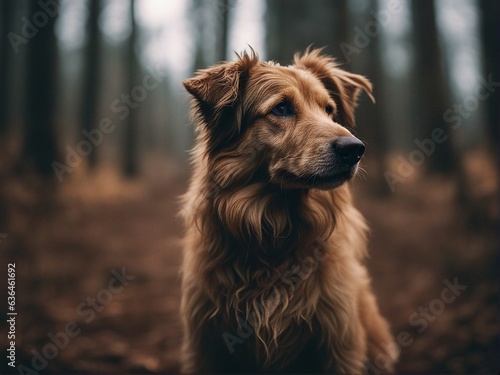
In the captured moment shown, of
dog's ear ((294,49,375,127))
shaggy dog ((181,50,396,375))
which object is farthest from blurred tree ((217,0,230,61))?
shaggy dog ((181,50,396,375))

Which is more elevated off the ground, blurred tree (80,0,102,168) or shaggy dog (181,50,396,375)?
blurred tree (80,0,102,168)

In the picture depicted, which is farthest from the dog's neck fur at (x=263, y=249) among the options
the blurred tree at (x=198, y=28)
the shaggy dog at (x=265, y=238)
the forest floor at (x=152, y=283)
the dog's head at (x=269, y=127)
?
the blurred tree at (x=198, y=28)

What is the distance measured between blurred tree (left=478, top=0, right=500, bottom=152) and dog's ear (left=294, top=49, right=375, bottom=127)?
3739mm

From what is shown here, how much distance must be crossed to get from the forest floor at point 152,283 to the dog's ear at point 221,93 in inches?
71.1

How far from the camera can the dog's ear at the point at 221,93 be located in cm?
311

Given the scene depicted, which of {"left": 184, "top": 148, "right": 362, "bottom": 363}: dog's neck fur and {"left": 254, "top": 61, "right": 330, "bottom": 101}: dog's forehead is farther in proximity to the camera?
{"left": 254, "top": 61, "right": 330, "bottom": 101}: dog's forehead

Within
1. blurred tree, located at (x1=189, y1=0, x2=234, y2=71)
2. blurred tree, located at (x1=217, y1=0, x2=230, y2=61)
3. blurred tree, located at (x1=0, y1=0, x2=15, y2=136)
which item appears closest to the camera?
blurred tree, located at (x1=0, y1=0, x2=15, y2=136)

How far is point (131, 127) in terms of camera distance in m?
13.7

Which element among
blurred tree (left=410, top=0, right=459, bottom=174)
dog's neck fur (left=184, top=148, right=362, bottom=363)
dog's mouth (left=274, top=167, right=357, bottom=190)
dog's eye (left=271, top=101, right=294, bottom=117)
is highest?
blurred tree (left=410, top=0, right=459, bottom=174)

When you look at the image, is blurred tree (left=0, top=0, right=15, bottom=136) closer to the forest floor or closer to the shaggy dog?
the forest floor

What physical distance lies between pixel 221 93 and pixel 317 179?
1036mm

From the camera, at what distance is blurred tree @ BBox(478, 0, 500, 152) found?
6449mm

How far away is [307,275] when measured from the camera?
10.2 ft

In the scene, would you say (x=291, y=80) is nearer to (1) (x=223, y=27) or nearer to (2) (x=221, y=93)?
(2) (x=221, y=93)
